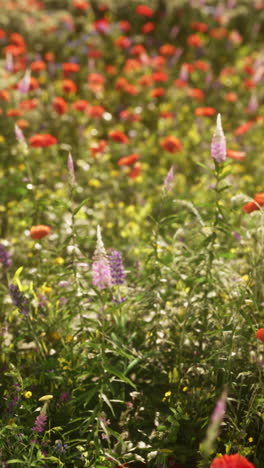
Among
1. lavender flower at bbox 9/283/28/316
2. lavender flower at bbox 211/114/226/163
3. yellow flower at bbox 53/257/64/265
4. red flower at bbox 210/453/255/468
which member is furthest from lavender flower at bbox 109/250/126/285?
red flower at bbox 210/453/255/468

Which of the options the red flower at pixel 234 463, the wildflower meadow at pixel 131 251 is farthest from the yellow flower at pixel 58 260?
the red flower at pixel 234 463

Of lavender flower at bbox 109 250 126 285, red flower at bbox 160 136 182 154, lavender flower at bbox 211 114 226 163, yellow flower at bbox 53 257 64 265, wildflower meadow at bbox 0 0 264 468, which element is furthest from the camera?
red flower at bbox 160 136 182 154

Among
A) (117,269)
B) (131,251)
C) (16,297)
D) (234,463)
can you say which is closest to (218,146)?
(117,269)

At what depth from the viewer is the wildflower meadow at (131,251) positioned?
2016 mm

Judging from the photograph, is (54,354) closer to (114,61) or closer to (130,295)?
(130,295)

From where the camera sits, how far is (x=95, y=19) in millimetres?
7309

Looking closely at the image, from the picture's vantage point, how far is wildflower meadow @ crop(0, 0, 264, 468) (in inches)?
79.4

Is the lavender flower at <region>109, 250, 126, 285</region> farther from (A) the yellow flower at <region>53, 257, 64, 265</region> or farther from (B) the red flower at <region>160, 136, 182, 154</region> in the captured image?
(B) the red flower at <region>160, 136, 182, 154</region>

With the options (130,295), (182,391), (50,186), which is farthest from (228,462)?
(50,186)

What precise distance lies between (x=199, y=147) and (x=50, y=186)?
58.0 inches

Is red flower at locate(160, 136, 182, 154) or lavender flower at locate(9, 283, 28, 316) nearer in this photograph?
lavender flower at locate(9, 283, 28, 316)

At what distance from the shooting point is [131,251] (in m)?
3.12

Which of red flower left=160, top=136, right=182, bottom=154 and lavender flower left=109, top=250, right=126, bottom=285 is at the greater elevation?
red flower left=160, top=136, right=182, bottom=154

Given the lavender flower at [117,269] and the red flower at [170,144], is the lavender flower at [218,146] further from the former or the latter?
the red flower at [170,144]
